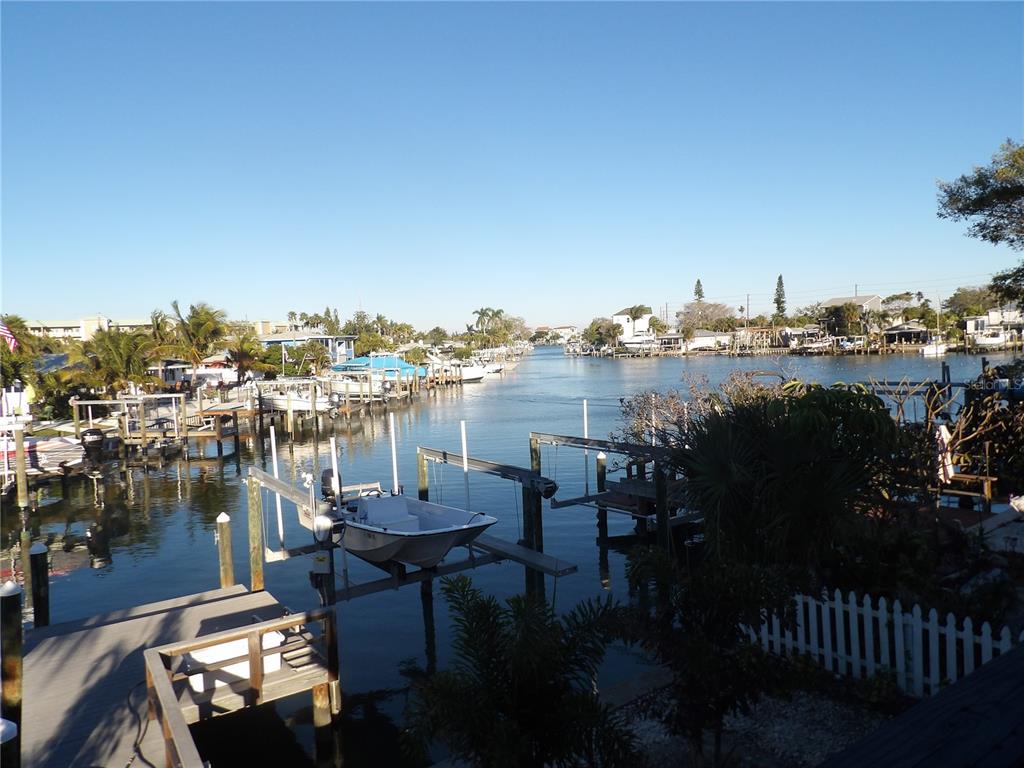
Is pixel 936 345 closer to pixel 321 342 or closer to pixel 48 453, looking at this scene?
pixel 321 342

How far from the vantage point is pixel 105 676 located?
30.1 ft

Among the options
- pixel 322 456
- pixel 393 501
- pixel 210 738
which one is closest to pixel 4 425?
pixel 322 456

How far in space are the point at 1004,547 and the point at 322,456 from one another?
32493mm

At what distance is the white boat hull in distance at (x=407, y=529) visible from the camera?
42.7ft

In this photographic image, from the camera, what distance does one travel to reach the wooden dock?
7543 mm

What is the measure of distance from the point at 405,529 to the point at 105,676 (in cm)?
593

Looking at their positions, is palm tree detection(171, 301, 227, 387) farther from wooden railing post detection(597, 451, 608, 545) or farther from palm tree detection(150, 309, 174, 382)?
wooden railing post detection(597, 451, 608, 545)

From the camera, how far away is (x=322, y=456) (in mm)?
38781

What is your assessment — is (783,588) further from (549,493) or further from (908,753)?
(549,493)

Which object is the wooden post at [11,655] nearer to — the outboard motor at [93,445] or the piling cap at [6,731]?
the piling cap at [6,731]

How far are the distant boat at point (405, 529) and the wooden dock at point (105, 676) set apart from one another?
7.46 ft

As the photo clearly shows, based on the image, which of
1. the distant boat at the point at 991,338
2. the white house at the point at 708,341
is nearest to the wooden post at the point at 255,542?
the distant boat at the point at 991,338

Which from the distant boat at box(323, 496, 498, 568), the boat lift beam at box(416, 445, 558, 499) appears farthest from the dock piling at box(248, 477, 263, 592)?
the boat lift beam at box(416, 445, 558, 499)

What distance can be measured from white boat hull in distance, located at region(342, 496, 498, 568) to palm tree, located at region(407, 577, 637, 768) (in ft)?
26.1
